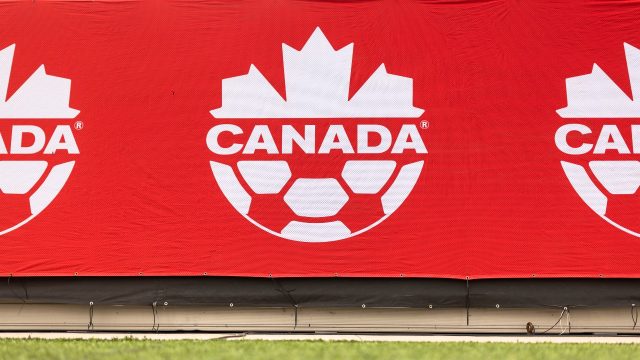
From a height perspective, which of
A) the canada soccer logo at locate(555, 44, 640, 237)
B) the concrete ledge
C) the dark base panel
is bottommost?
the concrete ledge

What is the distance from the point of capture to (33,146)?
4883 mm

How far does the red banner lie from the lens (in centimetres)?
475

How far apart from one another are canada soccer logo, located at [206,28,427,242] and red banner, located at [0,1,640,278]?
0.04 ft

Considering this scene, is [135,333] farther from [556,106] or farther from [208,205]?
[556,106]

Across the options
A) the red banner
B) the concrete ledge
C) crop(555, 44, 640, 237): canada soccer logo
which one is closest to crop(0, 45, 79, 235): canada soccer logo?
the red banner

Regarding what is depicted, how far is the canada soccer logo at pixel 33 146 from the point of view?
4.86m

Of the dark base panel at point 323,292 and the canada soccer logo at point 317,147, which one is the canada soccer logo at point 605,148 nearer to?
the dark base panel at point 323,292

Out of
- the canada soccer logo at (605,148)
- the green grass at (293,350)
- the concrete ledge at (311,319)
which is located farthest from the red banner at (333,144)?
the green grass at (293,350)

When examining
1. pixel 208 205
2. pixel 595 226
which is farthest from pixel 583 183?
pixel 208 205

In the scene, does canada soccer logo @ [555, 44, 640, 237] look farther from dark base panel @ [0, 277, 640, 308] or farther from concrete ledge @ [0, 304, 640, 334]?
concrete ledge @ [0, 304, 640, 334]

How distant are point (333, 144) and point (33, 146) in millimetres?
2176

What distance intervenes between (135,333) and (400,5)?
3.06 metres

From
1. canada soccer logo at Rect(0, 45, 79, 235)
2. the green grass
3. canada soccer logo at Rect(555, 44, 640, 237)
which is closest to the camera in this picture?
the green grass

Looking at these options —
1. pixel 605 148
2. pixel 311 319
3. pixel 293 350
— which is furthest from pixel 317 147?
pixel 605 148
